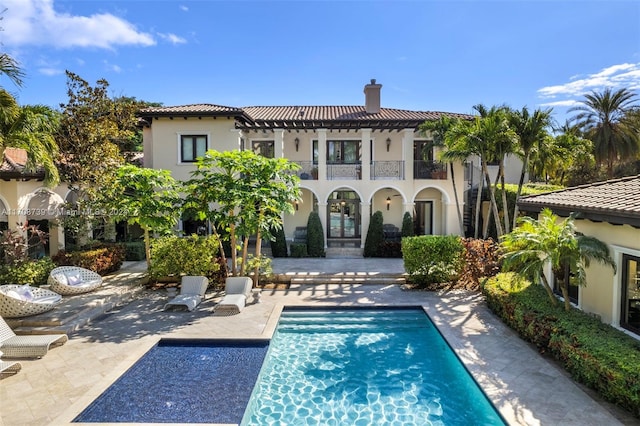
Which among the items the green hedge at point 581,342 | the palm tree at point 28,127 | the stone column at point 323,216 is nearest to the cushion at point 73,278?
the palm tree at point 28,127

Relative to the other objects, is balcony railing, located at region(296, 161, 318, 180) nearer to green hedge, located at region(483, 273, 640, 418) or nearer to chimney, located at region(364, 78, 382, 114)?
chimney, located at region(364, 78, 382, 114)

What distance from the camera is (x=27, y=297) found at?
1130 centimetres

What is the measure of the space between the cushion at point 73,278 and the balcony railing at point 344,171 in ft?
48.7

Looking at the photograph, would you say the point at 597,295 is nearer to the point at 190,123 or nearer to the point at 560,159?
the point at 560,159

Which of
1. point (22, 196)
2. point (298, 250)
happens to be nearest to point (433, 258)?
point (298, 250)

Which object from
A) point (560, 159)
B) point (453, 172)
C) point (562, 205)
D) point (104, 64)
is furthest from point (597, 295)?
point (104, 64)

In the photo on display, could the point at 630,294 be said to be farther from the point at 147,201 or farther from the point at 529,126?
the point at 147,201

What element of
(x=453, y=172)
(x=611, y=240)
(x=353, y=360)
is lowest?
(x=353, y=360)

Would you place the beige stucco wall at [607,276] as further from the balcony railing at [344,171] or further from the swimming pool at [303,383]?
the balcony railing at [344,171]

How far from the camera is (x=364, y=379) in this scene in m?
8.29

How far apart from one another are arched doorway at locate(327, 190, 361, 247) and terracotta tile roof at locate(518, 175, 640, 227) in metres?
14.4

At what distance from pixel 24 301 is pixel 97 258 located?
5592 mm

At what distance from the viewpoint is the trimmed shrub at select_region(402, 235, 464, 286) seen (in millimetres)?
15125

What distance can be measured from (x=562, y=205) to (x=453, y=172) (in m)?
13.1
